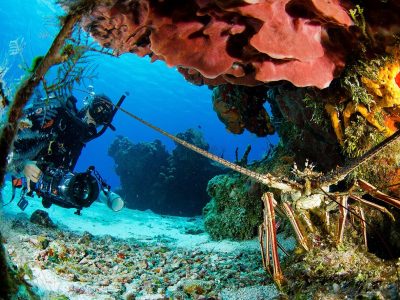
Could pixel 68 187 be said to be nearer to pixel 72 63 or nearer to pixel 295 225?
pixel 72 63

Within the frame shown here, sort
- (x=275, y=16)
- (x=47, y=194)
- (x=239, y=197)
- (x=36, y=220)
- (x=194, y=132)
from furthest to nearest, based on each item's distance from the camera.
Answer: (x=194, y=132)
(x=239, y=197)
(x=36, y=220)
(x=47, y=194)
(x=275, y=16)

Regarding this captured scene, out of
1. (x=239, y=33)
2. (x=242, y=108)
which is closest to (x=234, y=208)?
(x=242, y=108)

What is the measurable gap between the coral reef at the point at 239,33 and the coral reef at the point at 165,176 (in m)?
11.3

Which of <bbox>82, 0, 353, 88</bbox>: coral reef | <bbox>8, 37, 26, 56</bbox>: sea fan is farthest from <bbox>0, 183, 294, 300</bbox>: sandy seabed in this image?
<bbox>82, 0, 353, 88</bbox>: coral reef

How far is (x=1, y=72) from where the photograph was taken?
93.9 inches

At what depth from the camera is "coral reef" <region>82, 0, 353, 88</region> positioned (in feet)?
7.67

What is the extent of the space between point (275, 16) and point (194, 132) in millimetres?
13138

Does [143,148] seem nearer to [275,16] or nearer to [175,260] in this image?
[175,260]

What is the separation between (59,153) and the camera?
598 cm

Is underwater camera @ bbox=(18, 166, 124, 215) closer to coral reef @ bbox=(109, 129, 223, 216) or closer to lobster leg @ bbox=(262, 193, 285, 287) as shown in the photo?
lobster leg @ bbox=(262, 193, 285, 287)

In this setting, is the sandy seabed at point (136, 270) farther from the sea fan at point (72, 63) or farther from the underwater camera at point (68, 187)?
the sea fan at point (72, 63)

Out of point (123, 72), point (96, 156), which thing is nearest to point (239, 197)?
point (123, 72)

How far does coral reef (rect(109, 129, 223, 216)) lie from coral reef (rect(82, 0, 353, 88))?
11.3m

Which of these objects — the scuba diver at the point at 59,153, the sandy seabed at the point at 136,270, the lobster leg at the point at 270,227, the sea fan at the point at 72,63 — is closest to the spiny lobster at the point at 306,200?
the lobster leg at the point at 270,227
